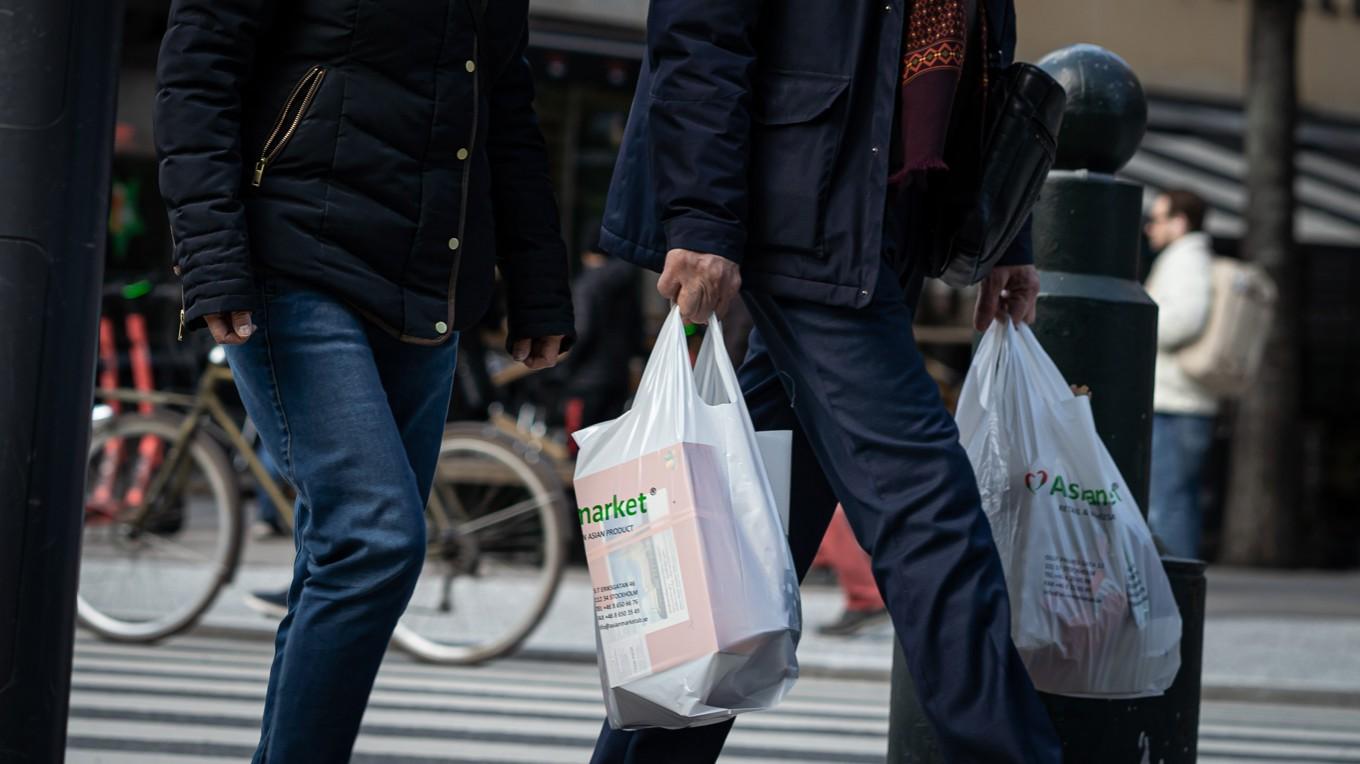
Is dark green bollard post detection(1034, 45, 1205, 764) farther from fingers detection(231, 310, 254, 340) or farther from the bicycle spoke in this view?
the bicycle spoke

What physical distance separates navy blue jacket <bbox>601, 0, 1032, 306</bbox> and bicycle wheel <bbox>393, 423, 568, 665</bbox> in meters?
3.61

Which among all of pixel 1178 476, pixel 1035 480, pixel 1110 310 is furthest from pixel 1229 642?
pixel 1035 480

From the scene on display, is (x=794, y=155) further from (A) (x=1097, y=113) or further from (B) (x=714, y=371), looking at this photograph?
(A) (x=1097, y=113)

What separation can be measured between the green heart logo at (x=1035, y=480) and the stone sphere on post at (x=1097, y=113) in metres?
0.85

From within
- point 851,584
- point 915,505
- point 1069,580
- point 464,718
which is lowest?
point 464,718

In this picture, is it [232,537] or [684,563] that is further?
[232,537]

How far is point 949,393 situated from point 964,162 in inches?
293

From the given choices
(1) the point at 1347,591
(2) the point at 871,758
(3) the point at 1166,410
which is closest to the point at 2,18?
(2) the point at 871,758

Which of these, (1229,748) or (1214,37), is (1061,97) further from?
(1214,37)

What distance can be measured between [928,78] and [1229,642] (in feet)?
18.1

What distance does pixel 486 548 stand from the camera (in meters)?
6.74

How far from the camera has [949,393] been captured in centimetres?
1063

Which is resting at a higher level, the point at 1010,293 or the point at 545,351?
the point at 1010,293

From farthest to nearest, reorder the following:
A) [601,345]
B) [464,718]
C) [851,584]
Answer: [601,345] → [851,584] → [464,718]
